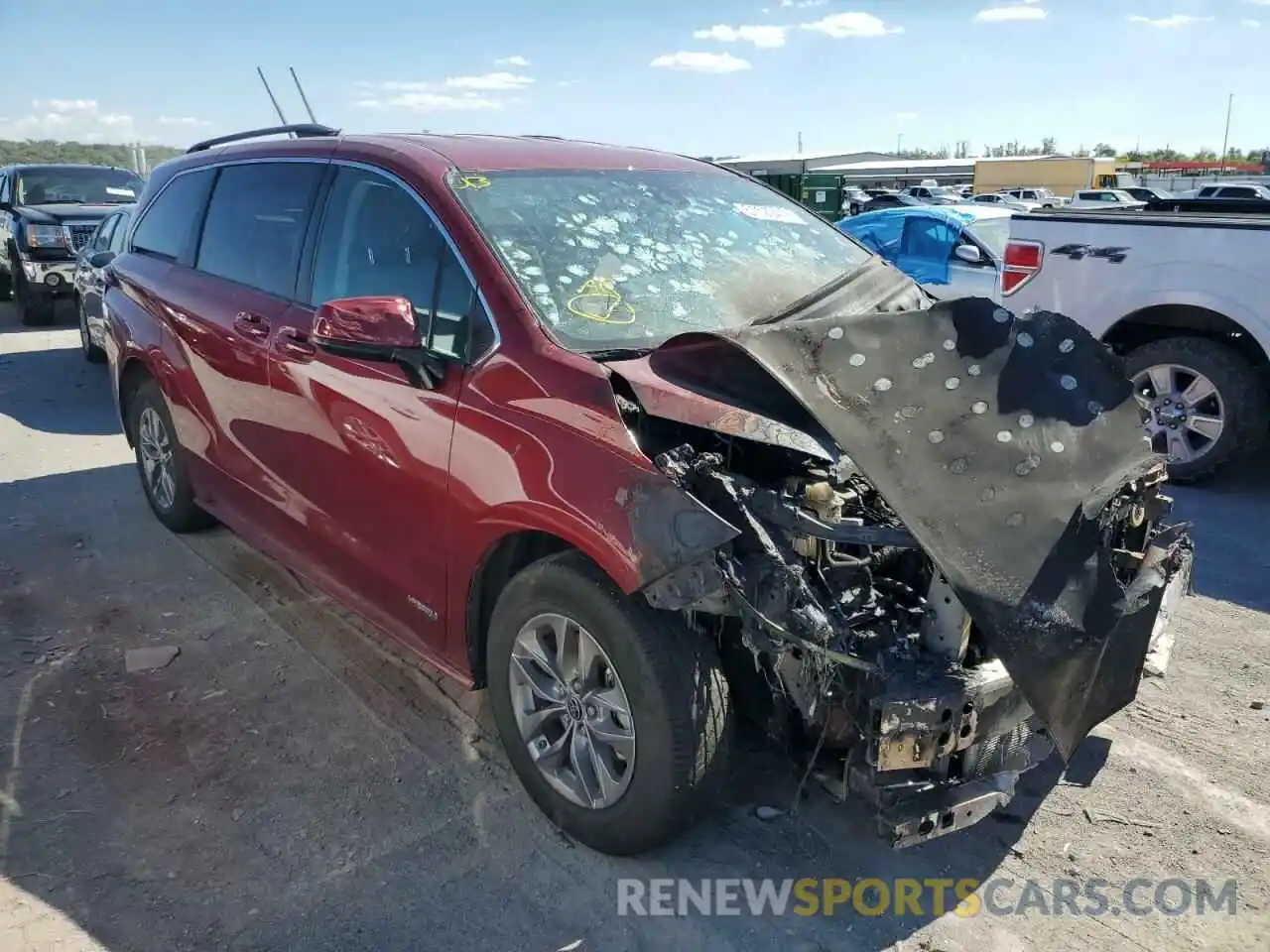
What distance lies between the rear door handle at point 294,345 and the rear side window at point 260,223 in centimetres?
19

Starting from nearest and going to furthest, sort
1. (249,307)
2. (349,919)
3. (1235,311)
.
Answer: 1. (349,919)
2. (249,307)
3. (1235,311)

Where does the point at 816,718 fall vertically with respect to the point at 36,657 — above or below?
above

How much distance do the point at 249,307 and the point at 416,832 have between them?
7.44 ft

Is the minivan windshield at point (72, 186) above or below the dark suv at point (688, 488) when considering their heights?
above

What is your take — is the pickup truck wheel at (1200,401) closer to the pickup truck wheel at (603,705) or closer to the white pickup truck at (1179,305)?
the white pickup truck at (1179,305)

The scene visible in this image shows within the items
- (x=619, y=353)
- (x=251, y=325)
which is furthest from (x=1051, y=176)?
(x=619, y=353)

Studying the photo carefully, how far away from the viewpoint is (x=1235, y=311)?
5695 mm

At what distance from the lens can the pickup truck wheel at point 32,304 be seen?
12.9 metres

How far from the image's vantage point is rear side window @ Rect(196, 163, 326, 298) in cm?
392

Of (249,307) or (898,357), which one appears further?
(249,307)

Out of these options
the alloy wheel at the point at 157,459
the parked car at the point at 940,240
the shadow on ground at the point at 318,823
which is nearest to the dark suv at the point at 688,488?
the shadow on ground at the point at 318,823

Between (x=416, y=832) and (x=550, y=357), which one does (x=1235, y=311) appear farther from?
(x=416, y=832)

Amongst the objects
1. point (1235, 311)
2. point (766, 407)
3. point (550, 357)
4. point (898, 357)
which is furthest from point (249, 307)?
point (1235, 311)

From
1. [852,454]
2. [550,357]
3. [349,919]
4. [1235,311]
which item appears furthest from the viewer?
[1235,311]
